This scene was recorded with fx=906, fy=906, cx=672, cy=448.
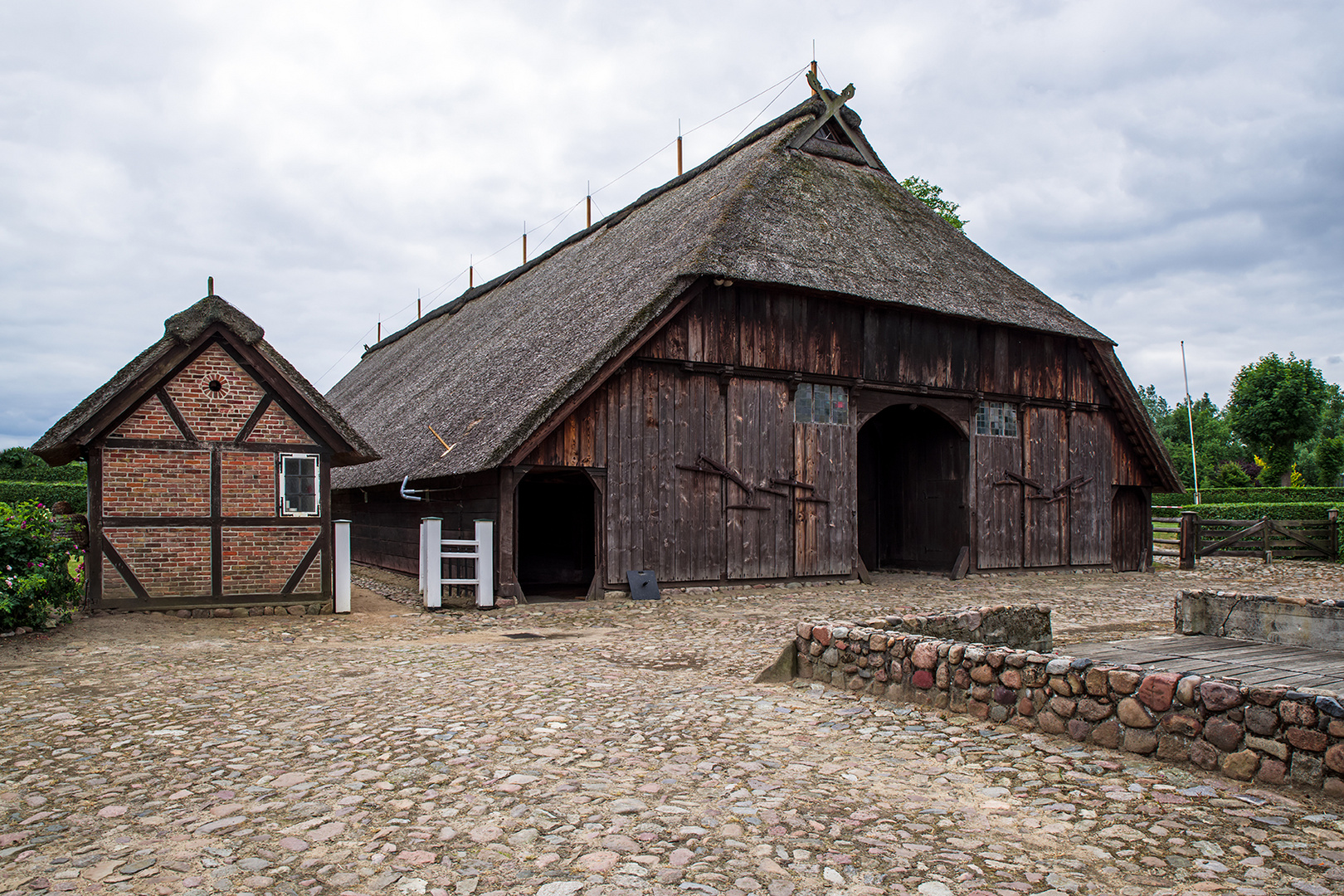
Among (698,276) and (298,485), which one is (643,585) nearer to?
(698,276)

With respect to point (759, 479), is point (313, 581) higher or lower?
lower

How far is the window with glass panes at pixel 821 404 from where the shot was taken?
51.8 feet

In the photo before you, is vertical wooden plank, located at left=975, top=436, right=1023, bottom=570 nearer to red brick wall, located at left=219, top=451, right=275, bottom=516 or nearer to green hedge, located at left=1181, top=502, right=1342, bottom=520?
red brick wall, located at left=219, top=451, right=275, bottom=516

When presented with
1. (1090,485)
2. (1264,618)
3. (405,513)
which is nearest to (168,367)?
(405,513)

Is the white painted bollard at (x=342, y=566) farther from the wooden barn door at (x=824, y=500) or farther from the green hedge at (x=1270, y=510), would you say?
the green hedge at (x=1270, y=510)

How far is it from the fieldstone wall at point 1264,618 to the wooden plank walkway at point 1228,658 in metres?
0.20

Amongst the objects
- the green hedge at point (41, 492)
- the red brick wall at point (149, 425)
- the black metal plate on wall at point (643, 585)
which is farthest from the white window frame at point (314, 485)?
the green hedge at point (41, 492)

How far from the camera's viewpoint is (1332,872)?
3.54 metres

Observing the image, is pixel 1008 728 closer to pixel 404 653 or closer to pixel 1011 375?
pixel 404 653

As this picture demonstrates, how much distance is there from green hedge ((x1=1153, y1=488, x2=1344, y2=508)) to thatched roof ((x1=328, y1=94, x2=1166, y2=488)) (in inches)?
840

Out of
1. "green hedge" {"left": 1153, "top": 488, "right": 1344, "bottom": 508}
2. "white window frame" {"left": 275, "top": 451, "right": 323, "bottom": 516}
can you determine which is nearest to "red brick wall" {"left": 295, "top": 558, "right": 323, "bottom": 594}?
"white window frame" {"left": 275, "top": 451, "right": 323, "bottom": 516}

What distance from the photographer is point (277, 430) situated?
474 inches

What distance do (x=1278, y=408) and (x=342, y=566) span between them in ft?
167

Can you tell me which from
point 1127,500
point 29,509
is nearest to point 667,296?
point 29,509
